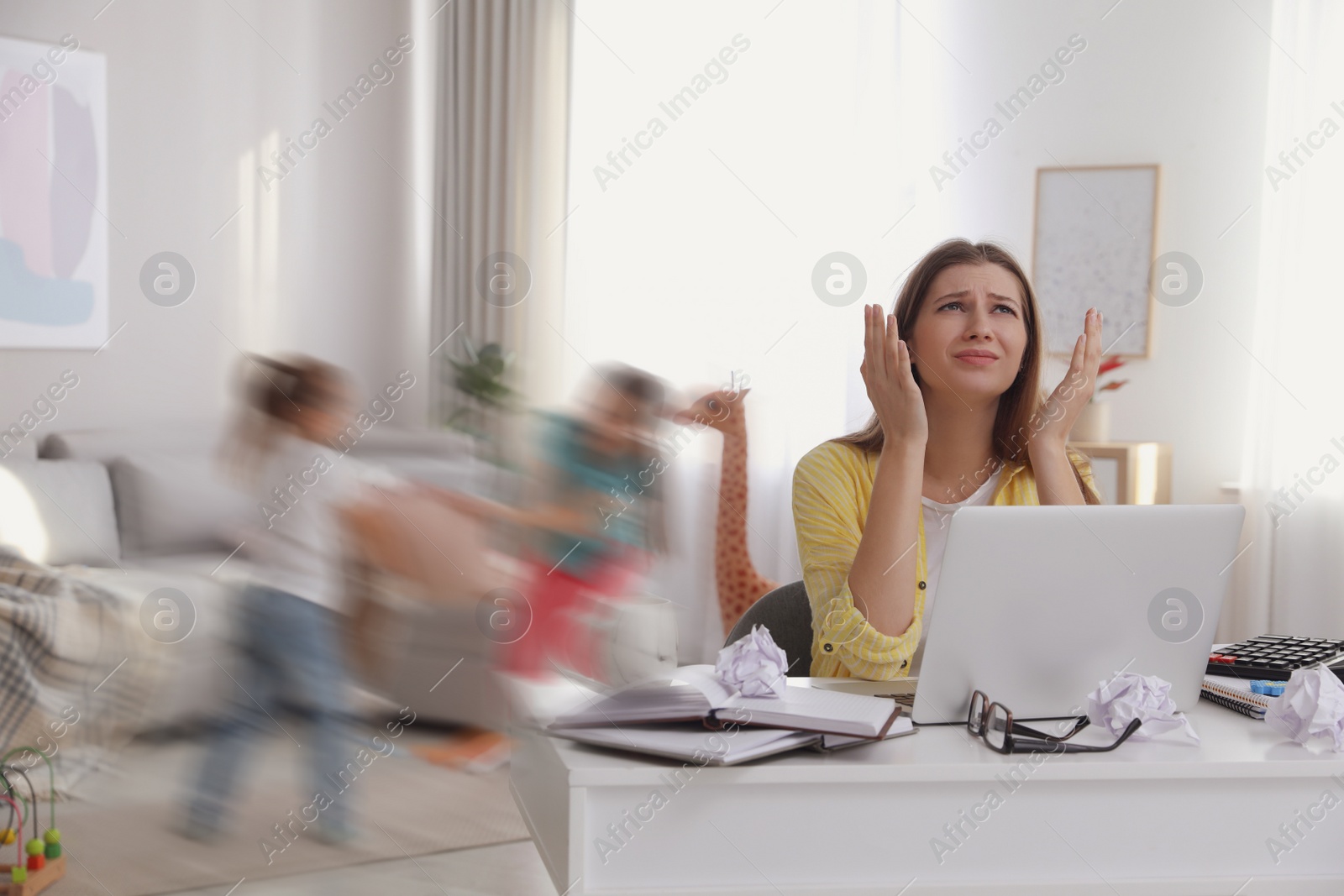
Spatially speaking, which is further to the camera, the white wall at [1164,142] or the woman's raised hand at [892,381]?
the white wall at [1164,142]

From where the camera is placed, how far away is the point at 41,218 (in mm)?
729

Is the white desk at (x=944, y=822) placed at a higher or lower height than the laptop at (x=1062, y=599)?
lower

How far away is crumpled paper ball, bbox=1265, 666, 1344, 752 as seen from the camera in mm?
708

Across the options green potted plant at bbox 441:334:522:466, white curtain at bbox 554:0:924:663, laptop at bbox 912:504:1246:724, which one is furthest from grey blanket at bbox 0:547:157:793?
white curtain at bbox 554:0:924:663

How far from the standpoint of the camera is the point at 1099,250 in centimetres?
252

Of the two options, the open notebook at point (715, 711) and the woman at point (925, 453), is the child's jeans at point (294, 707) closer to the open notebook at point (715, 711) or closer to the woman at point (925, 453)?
the open notebook at point (715, 711)

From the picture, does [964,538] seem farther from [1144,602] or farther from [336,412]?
[336,412]

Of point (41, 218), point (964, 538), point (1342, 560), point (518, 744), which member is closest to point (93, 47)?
point (41, 218)

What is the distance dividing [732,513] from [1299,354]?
4.20ft

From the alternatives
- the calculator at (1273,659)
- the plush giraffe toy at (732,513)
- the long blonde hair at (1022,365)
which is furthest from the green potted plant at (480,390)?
the plush giraffe toy at (732,513)

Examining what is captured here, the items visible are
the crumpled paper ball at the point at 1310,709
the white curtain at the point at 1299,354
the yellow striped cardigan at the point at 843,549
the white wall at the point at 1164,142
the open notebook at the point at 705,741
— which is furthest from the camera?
the white wall at the point at 1164,142

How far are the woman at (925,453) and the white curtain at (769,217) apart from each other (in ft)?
4.32

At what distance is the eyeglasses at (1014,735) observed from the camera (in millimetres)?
663

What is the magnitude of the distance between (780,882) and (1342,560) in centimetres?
215
